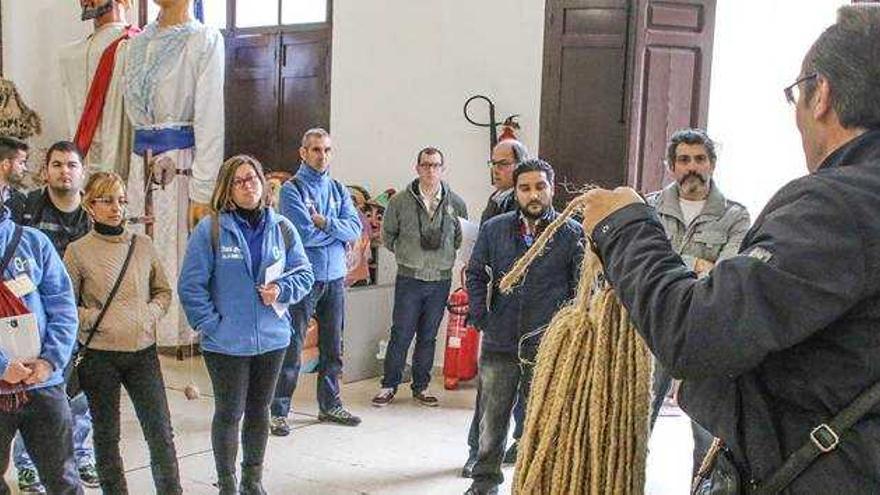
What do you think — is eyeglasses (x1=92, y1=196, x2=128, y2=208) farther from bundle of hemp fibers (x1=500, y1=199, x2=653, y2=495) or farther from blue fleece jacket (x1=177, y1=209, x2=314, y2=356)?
bundle of hemp fibers (x1=500, y1=199, x2=653, y2=495)

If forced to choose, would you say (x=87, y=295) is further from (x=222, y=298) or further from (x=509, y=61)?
(x=509, y=61)

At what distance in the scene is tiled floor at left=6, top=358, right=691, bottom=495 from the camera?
3.65 metres

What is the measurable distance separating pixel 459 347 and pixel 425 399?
1.42 feet

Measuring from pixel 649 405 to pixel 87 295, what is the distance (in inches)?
89.9

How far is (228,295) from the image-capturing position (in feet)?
10.2

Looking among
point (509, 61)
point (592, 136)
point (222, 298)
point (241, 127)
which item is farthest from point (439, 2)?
point (222, 298)

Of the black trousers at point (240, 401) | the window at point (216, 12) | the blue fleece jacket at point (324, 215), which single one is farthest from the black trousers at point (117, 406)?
the window at point (216, 12)

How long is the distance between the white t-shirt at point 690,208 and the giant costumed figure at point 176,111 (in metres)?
3.14

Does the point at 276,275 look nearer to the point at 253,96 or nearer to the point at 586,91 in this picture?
the point at 586,91

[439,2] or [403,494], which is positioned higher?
[439,2]

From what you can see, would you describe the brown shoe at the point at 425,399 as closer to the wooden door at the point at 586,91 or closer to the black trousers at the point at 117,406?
the wooden door at the point at 586,91

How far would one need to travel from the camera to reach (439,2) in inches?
220

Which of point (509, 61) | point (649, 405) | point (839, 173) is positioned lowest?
point (649, 405)

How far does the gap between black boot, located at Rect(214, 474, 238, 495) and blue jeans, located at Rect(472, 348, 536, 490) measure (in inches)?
35.1
